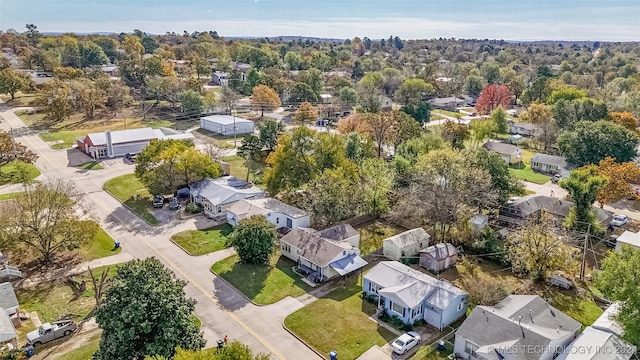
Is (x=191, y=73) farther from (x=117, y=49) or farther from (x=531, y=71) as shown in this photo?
(x=531, y=71)

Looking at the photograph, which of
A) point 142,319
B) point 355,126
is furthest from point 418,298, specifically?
point 355,126

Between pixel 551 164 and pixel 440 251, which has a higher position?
pixel 551 164

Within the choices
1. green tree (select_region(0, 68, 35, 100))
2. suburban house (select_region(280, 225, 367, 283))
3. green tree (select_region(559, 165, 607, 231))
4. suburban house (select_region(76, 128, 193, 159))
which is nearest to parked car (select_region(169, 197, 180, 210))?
suburban house (select_region(280, 225, 367, 283))

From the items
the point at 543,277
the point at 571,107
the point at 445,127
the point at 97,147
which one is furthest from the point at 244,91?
the point at 543,277

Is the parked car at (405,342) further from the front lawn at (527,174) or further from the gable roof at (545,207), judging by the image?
the front lawn at (527,174)

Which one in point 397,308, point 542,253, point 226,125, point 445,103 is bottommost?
Result: point 397,308

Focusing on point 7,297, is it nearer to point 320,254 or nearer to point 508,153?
point 320,254

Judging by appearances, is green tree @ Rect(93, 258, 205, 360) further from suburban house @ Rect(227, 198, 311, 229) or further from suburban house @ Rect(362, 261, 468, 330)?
suburban house @ Rect(227, 198, 311, 229)
